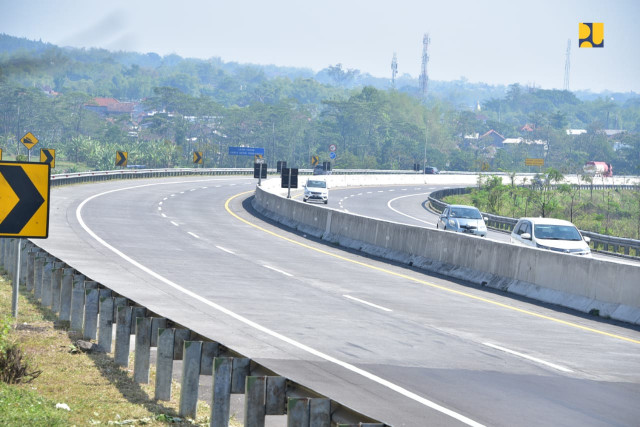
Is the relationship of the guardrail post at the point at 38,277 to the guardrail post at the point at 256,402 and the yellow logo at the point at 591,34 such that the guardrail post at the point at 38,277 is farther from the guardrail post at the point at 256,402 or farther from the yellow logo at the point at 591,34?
the yellow logo at the point at 591,34

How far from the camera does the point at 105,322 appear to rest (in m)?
11.8

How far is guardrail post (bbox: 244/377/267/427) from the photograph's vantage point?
285 inches

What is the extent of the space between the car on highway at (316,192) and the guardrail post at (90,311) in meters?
44.9

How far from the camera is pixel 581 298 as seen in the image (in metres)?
18.9

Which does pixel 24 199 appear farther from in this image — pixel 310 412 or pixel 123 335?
pixel 310 412

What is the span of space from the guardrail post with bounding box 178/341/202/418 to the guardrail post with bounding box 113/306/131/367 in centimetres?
221

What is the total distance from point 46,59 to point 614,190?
109 m

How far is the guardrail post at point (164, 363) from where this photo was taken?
9.33 metres

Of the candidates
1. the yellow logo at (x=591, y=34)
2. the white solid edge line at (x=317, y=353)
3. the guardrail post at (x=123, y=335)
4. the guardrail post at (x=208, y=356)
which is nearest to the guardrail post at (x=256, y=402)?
the guardrail post at (x=208, y=356)

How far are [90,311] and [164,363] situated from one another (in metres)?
3.28

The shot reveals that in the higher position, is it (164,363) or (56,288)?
(164,363)

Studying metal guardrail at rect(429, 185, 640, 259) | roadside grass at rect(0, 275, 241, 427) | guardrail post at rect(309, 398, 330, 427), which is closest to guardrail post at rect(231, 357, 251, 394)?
roadside grass at rect(0, 275, 241, 427)

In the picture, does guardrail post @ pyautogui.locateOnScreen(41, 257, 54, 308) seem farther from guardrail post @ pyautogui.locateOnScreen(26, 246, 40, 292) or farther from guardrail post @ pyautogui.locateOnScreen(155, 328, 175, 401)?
guardrail post @ pyautogui.locateOnScreen(155, 328, 175, 401)

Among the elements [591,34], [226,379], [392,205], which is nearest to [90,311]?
[226,379]
